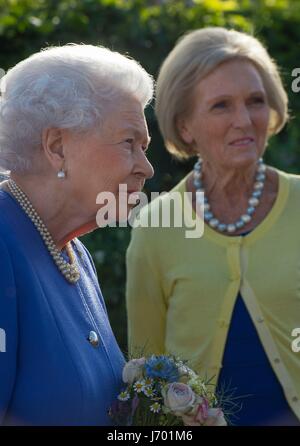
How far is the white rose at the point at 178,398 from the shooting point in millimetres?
2553

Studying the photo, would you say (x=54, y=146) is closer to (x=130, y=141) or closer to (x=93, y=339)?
(x=130, y=141)

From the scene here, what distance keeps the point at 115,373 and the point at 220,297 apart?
1.10 metres

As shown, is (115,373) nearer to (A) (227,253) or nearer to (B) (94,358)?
(B) (94,358)

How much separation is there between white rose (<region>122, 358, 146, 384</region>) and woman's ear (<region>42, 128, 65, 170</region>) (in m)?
0.58

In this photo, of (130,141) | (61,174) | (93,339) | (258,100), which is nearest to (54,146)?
(61,174)

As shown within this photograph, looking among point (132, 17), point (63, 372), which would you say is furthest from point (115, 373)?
point (132, 17)

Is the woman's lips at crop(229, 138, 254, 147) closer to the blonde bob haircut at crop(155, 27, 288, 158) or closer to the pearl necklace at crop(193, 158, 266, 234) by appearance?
the pearl necklace at crop(193, 158, 266, 234)

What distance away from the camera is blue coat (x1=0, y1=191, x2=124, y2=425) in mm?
2418

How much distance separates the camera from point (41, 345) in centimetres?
245

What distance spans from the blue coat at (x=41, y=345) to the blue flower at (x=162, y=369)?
104 mm

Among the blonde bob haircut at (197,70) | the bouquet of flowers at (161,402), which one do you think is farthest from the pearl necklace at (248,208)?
the bouquet of flowers at (161,402)

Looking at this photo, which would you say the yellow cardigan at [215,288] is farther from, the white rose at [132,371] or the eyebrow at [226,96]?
the white rose at [132,371]

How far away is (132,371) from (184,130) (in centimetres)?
167

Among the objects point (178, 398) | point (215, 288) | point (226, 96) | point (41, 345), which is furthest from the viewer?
point (226, 96)
